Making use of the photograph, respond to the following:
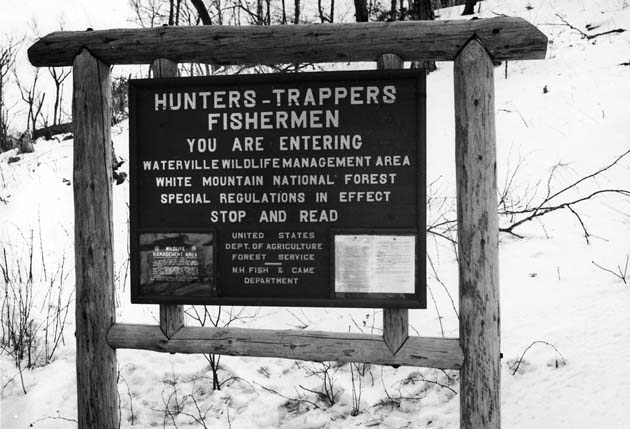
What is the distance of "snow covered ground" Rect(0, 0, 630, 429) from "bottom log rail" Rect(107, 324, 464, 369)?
0.93m

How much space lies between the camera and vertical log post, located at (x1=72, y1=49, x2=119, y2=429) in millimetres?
3480

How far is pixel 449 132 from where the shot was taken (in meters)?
8.79

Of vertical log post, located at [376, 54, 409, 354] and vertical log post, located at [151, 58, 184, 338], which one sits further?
vertical log post, located at [151, 58, 184, 338]

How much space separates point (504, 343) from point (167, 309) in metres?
2.48

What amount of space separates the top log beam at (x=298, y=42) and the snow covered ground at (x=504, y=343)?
81.4 inches

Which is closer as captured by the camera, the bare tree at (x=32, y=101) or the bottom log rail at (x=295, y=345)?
the bottom log rail at (x=295, y=345)

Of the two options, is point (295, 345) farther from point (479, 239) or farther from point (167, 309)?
point (479, 239)

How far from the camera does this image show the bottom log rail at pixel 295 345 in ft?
10.5

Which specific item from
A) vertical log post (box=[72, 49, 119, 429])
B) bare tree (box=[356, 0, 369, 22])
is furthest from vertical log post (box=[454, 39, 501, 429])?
bare tree (box=[356, 0, 369, 22])

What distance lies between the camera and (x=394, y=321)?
128 inches

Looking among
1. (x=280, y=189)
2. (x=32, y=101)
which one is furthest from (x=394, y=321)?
(x=32, y=101)

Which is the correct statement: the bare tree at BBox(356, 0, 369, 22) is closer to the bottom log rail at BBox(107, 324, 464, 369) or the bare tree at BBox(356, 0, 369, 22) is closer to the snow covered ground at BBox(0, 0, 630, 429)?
the snow covered ground at BBox(0, 0, 630, 429)

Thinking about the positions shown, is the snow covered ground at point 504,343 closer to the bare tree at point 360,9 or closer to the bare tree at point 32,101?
the bare tree at point 360,9

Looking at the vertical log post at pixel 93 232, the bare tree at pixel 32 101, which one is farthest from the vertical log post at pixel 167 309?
the bare tree at pixel 32 101
